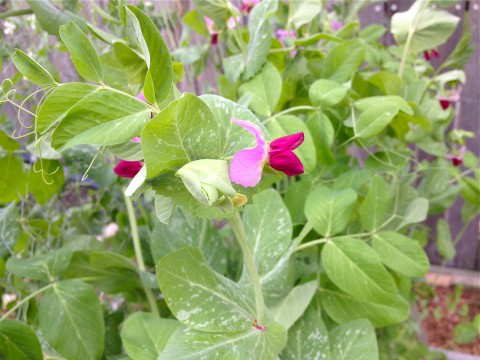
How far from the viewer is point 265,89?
1.99 ft

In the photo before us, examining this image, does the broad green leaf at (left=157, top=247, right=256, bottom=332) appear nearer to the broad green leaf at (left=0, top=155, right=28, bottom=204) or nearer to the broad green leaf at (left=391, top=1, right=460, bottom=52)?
the broad green leaf at (left=0, top=155, right=28, bottom=204)

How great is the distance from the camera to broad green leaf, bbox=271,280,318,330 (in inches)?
19.2

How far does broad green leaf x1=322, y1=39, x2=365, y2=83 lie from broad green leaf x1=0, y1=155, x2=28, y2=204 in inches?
17.1

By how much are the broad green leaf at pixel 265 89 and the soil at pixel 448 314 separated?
50.2 inches

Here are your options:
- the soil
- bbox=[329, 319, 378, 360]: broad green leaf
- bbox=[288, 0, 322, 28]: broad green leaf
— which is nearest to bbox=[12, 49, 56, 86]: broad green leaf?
bbox=[329, 319, 378, 360]: broad green leaf

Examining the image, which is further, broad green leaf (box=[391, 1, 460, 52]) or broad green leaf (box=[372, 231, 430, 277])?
broad green leaf (box=[391, 1, 460, 52])

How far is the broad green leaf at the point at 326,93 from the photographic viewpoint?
0.56m

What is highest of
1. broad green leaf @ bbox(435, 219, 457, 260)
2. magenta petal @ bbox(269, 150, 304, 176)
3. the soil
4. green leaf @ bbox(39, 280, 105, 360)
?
magenta petal @ bbox(269, 150, 304, 176)

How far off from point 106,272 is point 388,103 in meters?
0.40

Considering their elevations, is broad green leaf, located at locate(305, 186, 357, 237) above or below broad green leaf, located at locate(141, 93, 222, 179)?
below

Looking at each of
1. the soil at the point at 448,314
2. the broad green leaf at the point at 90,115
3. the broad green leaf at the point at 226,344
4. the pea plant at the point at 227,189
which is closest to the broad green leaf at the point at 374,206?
the pea plant at the point at 227,189

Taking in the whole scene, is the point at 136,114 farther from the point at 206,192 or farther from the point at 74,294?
the point at 74,294

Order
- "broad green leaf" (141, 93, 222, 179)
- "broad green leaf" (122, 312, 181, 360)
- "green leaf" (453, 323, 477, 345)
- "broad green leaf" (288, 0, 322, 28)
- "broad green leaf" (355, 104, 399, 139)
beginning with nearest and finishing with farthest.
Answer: "broad green leaf" (141, 93, 222, 179) → "broad green leaf" (122, 312, 181, 360) → "broad green leaf" (355, 104, 399, 139) → "broad green leaf" (288, 0, 322, 28) → "green leaf" (453, 323, 477, 345)

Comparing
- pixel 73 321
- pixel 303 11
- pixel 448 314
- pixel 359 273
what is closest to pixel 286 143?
pixel 359 273
